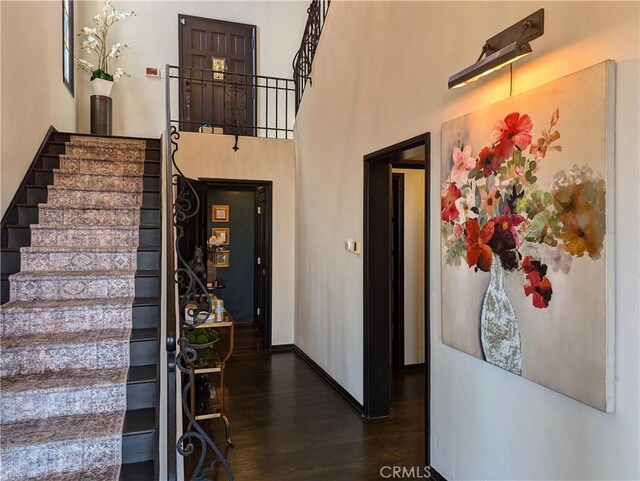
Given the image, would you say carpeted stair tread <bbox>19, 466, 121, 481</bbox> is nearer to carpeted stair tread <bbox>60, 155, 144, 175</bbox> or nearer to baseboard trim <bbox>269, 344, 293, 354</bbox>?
carpeted stair tread <bbox>60, 155, 144, 175</bbox>

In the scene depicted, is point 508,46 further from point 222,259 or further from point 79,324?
point 222,259

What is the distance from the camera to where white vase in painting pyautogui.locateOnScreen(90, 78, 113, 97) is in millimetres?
5785

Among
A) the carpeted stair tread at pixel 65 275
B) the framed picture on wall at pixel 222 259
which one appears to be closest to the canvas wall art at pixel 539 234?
the carpeted stair tread at pixel 65 275

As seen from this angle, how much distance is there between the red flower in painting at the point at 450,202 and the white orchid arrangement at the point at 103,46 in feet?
17.7

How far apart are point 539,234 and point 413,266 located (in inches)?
116

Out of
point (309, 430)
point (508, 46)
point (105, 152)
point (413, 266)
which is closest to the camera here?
point (508, 46)

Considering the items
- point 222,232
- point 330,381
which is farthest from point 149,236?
point 222,232

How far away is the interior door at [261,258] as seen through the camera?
5.76 meters

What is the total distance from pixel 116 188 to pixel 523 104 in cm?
343

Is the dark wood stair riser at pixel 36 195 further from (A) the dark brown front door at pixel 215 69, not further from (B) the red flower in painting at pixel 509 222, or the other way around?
(B) the red flower in painting at pixel 509 222

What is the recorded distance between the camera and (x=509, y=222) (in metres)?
1.89

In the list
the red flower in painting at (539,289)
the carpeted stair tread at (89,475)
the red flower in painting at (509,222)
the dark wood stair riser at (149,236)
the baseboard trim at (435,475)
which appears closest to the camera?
the red flower in painting at (539,289)

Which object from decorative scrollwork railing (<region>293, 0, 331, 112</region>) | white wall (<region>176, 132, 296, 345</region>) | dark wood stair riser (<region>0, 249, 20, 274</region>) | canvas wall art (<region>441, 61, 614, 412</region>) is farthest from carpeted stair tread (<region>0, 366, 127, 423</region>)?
decorative scrollwork railing (<region>293, 0, 331, 112</region>)

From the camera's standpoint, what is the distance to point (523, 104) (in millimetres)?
1794
